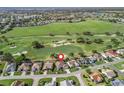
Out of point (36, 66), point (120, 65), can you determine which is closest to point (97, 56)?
point (120, 65)

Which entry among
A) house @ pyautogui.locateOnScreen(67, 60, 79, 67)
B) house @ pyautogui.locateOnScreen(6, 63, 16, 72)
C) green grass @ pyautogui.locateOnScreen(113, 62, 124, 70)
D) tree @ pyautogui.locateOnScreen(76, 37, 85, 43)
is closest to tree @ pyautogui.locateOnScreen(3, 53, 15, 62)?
house @ pyautogui.locateOnScreen(6, 63, 16, 72)

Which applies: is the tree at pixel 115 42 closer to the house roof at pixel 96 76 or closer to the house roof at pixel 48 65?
the house roof at pixel 96 76

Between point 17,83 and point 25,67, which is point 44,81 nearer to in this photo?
point 17,83

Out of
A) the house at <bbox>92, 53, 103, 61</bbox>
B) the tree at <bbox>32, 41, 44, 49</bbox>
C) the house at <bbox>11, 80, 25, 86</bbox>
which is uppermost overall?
the tree at <bbox>32, 41, 44, 49</bbox>

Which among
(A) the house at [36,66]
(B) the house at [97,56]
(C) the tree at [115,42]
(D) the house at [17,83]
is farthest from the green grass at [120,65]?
(D) the house at [17,83]

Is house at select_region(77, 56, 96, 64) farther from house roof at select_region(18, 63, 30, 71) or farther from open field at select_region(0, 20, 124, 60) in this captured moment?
house roof at select_region(18, 63, 30, 71)

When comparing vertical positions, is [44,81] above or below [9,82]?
above

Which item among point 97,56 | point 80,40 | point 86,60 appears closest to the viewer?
point 86,60
